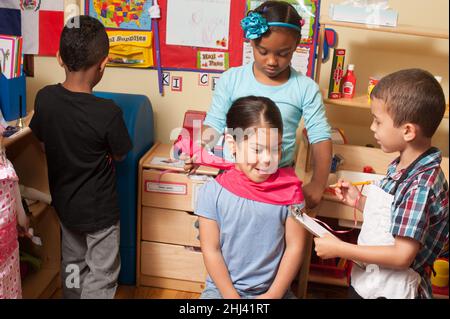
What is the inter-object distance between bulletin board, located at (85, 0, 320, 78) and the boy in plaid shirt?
659 millimetres

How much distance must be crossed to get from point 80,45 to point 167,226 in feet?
2.10

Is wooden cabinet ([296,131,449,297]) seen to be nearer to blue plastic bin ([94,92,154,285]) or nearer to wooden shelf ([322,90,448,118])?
wooden shelf ([322,90,448,118])

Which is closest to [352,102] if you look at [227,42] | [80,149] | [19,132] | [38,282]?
[227,42]

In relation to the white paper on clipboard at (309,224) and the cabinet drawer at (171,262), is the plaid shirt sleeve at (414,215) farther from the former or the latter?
the cabinet drawer at (171,262)

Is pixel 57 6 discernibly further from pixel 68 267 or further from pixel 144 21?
pixel 68 267

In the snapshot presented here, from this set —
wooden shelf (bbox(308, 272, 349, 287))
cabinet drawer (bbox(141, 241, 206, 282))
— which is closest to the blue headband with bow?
cabinet drawer (bbox(141, 241, 206, 282))

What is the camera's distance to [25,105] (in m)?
1.26

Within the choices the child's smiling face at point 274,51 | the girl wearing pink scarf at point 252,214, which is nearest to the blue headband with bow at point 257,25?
the child's smiling face at point 274,51

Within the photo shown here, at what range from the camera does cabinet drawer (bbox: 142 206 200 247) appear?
1587mm

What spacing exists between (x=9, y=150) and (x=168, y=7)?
58 centimetres

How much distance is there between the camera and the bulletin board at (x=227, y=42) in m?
1.53

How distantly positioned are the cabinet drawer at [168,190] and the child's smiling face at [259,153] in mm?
524

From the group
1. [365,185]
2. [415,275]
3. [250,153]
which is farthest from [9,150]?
[415,275]

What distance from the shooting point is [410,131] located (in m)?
0.91
